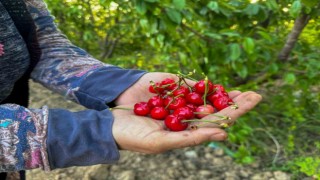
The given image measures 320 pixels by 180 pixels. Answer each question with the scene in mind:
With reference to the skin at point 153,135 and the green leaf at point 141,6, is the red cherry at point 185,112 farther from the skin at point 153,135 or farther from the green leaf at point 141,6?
the green leaf at point 141,6

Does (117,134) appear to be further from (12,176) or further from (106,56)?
(106,56)

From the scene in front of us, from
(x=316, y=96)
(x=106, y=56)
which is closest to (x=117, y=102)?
(x=316, y=96)

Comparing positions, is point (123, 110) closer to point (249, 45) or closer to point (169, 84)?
point (169, 84)

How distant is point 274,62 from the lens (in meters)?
2.18

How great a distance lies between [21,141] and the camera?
40.7 inches

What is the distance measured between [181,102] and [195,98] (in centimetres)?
5

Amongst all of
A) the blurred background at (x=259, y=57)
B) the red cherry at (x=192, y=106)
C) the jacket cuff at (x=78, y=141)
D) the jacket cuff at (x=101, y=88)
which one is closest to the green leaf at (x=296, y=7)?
the blurred background at (x=259, y=57)

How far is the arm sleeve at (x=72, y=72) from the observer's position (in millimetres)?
1396

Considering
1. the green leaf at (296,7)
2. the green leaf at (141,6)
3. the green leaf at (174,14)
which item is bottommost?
the green leaf at (174,14)

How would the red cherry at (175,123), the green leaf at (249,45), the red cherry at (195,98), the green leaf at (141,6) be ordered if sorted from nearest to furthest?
the red cherry at (175,123), the red cherry at (195,98), the green leaf at (141,6), the green leaf at (249,45)

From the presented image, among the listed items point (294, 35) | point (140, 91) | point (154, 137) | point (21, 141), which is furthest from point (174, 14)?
point (21, 141)

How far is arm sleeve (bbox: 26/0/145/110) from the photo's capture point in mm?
1396

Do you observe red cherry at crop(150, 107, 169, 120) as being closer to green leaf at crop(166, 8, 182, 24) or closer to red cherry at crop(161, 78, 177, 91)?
red cherry at crop(161, 78, 177, 91)

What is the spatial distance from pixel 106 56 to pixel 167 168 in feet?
5.16
